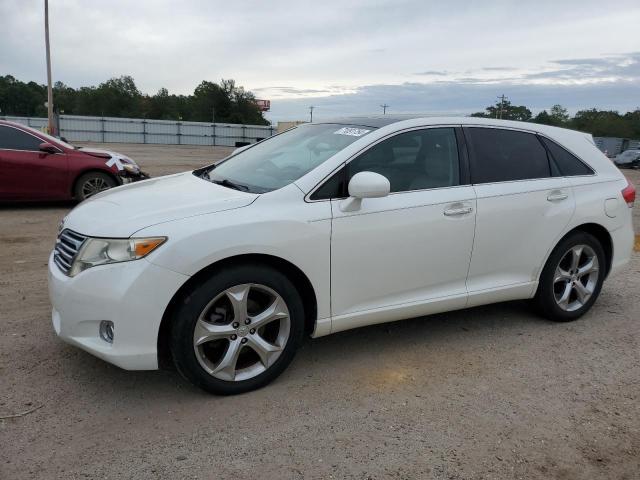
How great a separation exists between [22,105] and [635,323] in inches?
4297

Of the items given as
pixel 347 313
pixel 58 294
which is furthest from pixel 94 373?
pixel 347 313

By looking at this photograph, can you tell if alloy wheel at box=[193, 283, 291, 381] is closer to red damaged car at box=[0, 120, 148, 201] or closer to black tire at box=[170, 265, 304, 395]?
black tire at box=[170, 265, 304, 395]

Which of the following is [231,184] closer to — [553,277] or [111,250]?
[111,250]

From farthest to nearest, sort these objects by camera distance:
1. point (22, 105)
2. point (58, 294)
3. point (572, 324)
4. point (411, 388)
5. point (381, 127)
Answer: point (22, 105), point (572, 324), point (381, 127), point (411, 388), point (58, 294)

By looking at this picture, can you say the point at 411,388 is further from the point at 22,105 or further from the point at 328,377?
the point at 22,105

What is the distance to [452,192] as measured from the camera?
387cm

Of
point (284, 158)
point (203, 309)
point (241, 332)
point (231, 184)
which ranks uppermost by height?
point (284, 158)

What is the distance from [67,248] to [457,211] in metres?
2.49

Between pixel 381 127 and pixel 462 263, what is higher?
pixel 381 127

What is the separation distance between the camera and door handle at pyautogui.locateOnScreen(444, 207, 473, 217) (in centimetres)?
379

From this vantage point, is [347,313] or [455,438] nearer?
[455,438]

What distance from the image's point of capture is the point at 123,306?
115 inches

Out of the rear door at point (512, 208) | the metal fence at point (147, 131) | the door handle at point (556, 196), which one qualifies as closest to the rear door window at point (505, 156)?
the rear door at point (512, 208)

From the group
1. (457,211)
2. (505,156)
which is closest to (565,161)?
(505,156)
